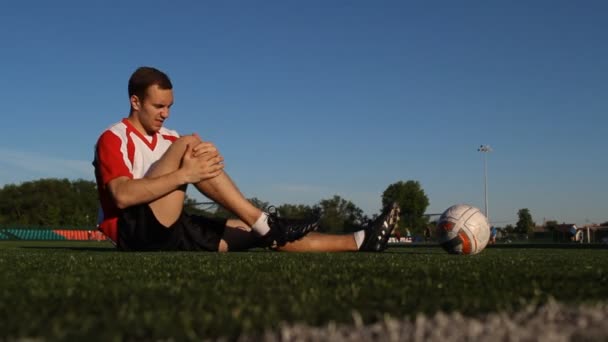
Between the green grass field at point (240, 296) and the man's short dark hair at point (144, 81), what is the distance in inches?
89.7

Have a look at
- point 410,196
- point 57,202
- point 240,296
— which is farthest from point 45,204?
point 240,296

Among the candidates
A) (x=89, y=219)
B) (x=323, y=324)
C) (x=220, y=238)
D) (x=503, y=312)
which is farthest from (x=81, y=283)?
(x=89, y=219)

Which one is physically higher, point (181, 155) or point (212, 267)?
point (181, 155)

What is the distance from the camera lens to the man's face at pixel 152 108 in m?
5.62

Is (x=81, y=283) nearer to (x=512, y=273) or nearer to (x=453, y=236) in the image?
(x=512, y=273)

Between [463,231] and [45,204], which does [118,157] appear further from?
[45,204]

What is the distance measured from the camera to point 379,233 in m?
6.10

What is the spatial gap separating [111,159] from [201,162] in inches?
30.2

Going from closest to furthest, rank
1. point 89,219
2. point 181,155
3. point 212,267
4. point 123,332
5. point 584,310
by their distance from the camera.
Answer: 1. point 123,332
2. point 584,310
3. point 212,267
4. point 181,155
5. point 89,219

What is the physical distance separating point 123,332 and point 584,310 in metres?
1.37

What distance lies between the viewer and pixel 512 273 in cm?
346

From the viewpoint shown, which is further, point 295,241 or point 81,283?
point 295,241

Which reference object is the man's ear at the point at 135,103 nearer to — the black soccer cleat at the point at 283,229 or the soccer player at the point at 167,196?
the soccer player at the point at 167,196

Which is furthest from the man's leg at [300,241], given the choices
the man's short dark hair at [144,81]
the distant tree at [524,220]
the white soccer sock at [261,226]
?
the distant tree at [524,220]
